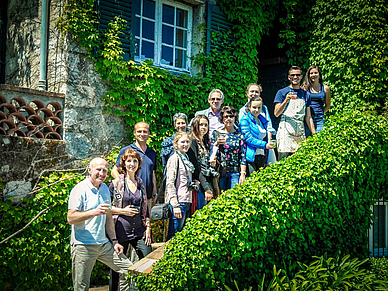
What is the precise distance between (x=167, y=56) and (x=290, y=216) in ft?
14.5

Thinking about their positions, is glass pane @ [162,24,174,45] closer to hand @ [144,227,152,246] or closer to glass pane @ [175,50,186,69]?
glass pane @ [175,50,186,69]

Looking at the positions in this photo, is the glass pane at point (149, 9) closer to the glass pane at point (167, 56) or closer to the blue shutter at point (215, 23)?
the glass pane at point (167, 56)

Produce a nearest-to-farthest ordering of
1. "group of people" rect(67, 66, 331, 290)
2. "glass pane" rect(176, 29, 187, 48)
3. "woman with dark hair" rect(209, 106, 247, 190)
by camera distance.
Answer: "group of people" rect(67, 66, 331, 290)
"woman with dark hair" rect(209, 106, 247, 190)
"glass pane" rect(176, 29, 187, 48)

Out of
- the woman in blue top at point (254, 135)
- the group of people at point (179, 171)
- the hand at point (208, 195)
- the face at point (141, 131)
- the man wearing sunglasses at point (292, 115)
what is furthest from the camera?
the man wearing sunglasses at point (292, 115)

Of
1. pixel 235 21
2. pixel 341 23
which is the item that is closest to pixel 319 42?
pixel 341 23

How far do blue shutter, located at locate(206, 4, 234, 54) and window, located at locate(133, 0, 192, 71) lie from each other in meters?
0.39

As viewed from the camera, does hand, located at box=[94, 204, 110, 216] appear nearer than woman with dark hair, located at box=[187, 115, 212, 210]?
Yes

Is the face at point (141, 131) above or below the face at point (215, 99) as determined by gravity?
below

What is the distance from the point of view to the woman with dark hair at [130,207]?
4.46m

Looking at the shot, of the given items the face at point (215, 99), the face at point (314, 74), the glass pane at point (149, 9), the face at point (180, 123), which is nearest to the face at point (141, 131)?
the face at point (180, 123)

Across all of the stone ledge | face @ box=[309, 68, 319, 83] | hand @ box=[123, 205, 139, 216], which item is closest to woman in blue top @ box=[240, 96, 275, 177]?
face @ box=[309, 68, 319, 83]

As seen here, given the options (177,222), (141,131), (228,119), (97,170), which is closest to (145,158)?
(141,131)

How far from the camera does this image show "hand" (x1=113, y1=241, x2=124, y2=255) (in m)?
4.30

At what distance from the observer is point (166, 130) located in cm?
709
